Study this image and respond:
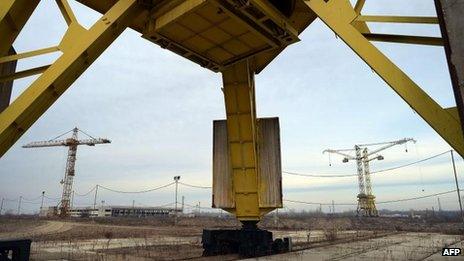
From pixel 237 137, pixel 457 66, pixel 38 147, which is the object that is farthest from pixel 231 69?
pixel 38 147

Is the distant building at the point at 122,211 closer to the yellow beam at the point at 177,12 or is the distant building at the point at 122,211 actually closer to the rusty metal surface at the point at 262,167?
the rusty metal surface at the point at 262,167

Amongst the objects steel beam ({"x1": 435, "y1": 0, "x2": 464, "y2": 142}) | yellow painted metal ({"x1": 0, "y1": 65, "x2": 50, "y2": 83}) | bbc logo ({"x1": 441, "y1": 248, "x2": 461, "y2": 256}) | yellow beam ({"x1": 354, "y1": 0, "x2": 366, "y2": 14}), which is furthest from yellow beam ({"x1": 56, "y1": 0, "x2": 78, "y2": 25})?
bbc logo ({"x1": 441, "y1": 248, "x2": 461, "y2": 256})

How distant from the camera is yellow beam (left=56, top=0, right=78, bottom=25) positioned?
6949mm

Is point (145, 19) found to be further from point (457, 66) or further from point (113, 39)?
point (457, 66)

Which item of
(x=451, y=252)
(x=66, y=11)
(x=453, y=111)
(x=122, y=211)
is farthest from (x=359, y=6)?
(x=122, y=211)

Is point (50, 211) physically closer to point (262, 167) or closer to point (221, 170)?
point (221, 170)

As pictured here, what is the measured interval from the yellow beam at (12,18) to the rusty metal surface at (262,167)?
8.07 metres

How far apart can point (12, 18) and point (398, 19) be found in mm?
6705

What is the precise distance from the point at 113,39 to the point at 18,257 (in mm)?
5019

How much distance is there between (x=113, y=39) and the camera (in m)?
7.69

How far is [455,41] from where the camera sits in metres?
3.33

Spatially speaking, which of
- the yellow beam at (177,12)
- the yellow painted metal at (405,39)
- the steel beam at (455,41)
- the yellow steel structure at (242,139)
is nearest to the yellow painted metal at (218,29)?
the yellow beam at (177,12)

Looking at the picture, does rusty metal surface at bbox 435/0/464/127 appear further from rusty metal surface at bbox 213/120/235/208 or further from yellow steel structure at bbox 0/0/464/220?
rusty metal surface at bbox 213/120/235/208

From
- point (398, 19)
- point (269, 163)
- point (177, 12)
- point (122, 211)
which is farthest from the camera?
point (122, 211)
